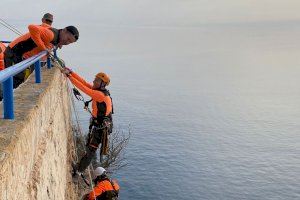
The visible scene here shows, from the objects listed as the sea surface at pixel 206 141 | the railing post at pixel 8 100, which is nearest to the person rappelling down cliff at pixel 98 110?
the railing post at pixel 8 100

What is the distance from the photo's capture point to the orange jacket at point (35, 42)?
26.3 feet

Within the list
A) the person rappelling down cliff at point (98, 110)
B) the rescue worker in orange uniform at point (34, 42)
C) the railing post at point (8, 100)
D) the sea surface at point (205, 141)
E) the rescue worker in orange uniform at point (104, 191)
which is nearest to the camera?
the railing post at point (8, 100)

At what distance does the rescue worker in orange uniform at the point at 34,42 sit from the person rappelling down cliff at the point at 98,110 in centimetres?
66

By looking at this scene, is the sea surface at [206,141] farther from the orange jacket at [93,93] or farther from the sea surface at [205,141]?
the orange jacket at [93,93]

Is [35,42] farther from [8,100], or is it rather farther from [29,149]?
[29,149]

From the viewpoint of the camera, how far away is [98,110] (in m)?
9.50

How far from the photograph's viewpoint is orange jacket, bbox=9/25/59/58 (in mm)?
8016

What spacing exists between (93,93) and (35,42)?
1681mm

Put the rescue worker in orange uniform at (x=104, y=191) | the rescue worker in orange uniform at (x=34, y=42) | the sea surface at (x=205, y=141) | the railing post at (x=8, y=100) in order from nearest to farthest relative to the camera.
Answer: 1. the railing post at (x=8, y=100)
2. the rescue worker in orange uniform at (x=34, y=42)
3. the rescue worker in orange uniform at (x=104, y=191)
4. the sea surface at (x=205, y=141)

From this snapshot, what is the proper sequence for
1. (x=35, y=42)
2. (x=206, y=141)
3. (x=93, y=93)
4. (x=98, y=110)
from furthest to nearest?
(x=206, y=141), (x=98, y=110), (x=93, y=93), (x=35, y=42)

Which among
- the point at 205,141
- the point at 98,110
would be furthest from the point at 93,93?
the point at 205,141

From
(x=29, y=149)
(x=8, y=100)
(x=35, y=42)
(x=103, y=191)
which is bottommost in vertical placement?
(x=103, y=191)

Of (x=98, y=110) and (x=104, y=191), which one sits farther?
(x=98, y=110)

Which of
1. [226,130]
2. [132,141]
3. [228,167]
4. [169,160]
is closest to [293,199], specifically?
[228,167]
